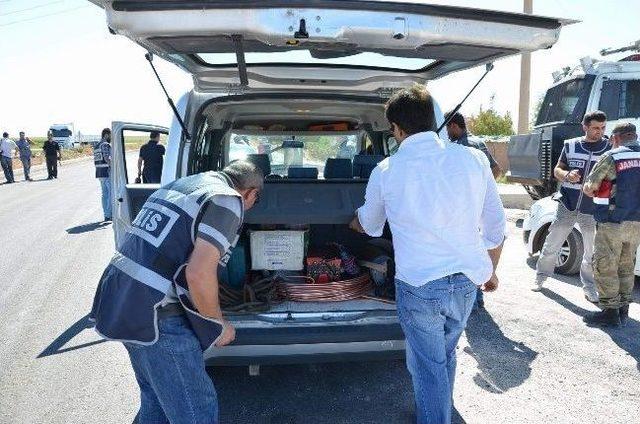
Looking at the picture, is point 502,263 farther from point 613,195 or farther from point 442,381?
point 442,381

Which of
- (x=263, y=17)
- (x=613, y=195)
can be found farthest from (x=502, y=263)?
(x=263, y=17)

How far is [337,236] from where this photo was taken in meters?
3.73

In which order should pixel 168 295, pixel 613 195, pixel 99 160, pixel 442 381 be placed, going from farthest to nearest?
1. pixel 99 160
2. pixel 613 195
3. pixel 442 381
4. pixel 168 295

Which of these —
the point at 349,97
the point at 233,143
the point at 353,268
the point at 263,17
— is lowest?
the point at 353,268

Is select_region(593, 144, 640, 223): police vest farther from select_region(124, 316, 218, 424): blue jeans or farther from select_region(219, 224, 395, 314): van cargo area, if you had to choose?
select_region(124, 316, 218, 424): blue jeans

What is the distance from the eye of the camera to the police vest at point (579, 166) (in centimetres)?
487

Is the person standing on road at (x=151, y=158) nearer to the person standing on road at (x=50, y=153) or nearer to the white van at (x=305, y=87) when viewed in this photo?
the white van at (x=305, y=87)

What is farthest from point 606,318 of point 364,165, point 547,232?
point 364,165

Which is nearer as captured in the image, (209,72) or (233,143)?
(209,72)

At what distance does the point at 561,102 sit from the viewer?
912 cm

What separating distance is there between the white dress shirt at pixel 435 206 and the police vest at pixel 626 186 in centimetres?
235

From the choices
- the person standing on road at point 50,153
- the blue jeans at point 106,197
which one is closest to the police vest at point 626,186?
the blue jeans at point 106,197

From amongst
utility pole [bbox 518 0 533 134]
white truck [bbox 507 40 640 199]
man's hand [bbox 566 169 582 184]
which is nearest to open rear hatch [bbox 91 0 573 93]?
man's hand [bbox 566 169 582 184]

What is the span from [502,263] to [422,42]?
4.75 metres
